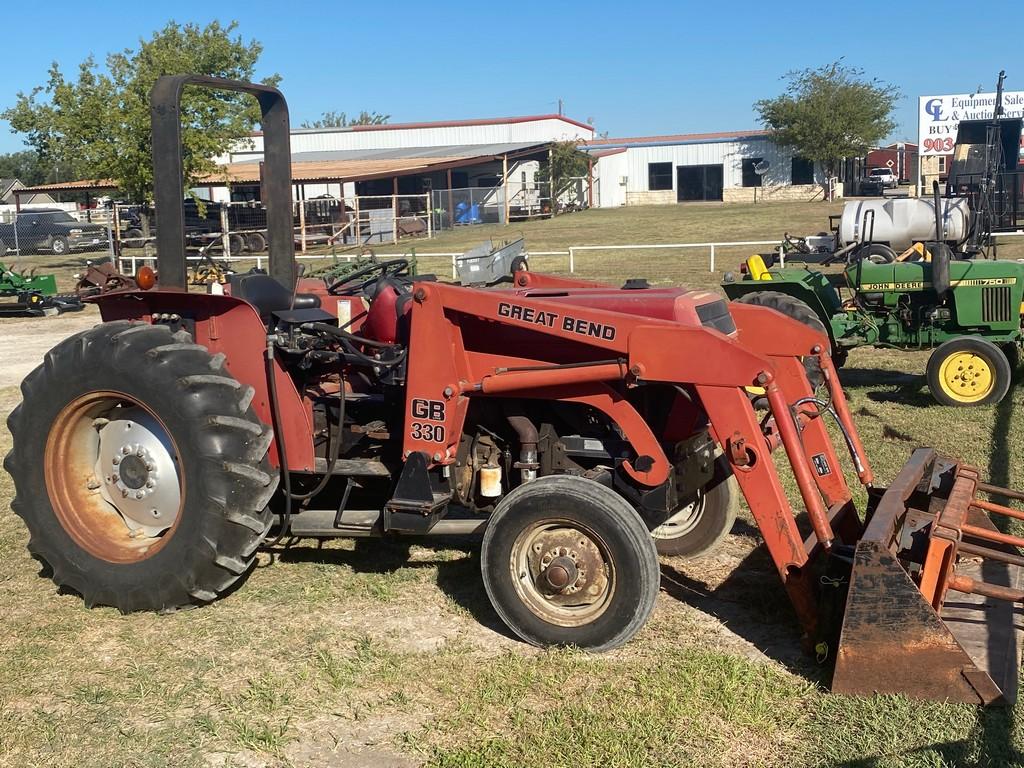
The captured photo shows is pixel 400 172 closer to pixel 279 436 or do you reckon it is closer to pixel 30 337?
pixel 30 337

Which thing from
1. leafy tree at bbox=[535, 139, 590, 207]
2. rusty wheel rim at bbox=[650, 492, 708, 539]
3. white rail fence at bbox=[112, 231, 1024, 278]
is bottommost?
rusty wheel rim at bbox=[650, 492, 708, 539]

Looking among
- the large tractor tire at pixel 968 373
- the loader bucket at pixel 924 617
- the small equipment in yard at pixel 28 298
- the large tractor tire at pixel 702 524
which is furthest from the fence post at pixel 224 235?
the loader bucket at pixel 924 617

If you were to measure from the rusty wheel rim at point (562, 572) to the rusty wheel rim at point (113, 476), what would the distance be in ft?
5.45

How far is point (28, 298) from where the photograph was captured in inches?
730

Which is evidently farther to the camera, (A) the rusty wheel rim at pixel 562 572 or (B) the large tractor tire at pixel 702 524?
(B) the large tractor tire at pixel 702 524

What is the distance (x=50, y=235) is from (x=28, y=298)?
1817 centimetres

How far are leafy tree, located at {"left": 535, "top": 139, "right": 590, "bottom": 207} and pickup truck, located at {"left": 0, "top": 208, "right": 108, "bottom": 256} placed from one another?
943 inches

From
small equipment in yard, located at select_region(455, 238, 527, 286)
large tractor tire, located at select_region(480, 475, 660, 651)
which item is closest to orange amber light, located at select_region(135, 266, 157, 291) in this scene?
large tractor tire, located at select_region(480, 475, 660, 651)

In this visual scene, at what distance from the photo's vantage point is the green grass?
3617mm

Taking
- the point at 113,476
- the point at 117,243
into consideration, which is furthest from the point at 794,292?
the point at 117,243

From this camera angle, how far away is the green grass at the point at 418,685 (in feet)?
11.9

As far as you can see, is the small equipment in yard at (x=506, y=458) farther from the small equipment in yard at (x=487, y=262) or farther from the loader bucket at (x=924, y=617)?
the small equipment in yard at (x=487, y=262)

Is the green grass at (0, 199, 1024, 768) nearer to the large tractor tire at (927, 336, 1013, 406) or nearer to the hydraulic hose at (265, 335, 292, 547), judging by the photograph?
the hydraulic hose at (265, 335, 292, 547)

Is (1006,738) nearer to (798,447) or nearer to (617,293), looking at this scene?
(798,447)
